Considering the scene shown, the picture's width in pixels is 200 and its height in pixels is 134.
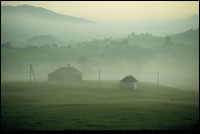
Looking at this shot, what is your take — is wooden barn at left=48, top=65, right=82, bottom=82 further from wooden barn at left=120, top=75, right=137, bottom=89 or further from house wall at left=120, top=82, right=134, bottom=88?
wooden barn at left=120, top=75, right=137, bottom=89

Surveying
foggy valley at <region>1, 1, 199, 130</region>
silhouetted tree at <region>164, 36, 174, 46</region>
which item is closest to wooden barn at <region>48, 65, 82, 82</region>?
foggy valley at <region>1, 1, 199, 130</region>

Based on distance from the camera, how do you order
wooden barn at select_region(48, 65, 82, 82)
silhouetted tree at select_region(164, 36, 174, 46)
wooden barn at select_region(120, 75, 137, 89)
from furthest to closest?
1. silhouetted tree at select_region(164, 36, 174, 46)
2. wooden barn at select_region(48, 65, 82, 82)
3. wooden barn at select_region(120, 75, 137, 89)

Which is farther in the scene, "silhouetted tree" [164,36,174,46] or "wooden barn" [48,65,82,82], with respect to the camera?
"silhouetted tree" [164,36,174,46]

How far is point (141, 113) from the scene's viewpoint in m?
37.2

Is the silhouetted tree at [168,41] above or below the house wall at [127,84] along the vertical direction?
above

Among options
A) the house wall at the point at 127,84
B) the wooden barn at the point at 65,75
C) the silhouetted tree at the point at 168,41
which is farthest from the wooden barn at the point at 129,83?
the silhouetted tree at the point at 168,41

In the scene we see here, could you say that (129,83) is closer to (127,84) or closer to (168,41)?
(127,84)

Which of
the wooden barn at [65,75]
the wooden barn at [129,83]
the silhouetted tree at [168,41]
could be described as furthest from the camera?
the silhouetted tree at [168,41]

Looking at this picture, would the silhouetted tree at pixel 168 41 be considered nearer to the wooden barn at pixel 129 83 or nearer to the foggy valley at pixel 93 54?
the foggy valley at pixel 93 54

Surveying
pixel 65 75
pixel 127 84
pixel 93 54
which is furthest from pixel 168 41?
pixel 127 84

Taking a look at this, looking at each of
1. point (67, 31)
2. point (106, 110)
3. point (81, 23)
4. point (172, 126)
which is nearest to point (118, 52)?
point (67, 31)

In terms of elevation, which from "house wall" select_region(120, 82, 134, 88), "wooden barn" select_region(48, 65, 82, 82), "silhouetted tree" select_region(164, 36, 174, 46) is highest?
"silhouetted tree" select_region(164, 36, 174, 46)

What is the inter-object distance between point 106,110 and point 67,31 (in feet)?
150

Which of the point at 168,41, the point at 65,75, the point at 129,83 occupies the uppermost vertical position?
the point at 168,41
